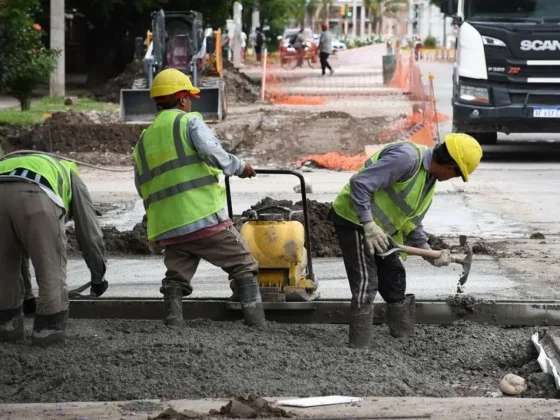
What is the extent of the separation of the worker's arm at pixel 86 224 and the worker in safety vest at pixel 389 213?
1469 mm

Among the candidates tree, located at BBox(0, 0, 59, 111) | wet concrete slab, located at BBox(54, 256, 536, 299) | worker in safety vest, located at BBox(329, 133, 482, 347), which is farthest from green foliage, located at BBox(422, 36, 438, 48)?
worker in safety vest, located at BBox(329, 133, 482, 347)

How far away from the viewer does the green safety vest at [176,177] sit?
7.54m

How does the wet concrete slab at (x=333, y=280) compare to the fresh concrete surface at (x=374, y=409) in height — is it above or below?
below

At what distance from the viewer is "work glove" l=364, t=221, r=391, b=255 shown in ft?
22.9

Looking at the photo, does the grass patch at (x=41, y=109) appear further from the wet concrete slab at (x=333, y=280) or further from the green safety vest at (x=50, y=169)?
the green safety vest at (x=50, y=169)

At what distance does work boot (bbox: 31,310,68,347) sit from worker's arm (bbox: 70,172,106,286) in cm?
42

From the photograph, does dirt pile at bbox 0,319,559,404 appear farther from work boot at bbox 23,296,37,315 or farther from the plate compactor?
work boot at bbox 23,296,37,315

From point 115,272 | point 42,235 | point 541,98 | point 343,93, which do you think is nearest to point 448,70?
point 343,93

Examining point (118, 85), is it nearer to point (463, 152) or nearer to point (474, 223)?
point (474, 223)

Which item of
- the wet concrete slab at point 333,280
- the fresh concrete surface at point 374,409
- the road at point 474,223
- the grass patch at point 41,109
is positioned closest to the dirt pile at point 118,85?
the grass patch at point 41,109

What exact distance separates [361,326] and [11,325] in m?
2.19

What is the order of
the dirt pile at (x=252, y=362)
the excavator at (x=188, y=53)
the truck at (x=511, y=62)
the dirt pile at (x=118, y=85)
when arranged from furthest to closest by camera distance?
1. the dirt pile at (x=118, y=85)
2. the excavator at (x=188, y=53)
3. the truck at (x=511, y=62)
4. the dirt pile at (x=252, y=362)

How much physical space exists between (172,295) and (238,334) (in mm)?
562

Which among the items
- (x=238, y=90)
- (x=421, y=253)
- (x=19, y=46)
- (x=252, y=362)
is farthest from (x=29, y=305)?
(x=238, y=90)
